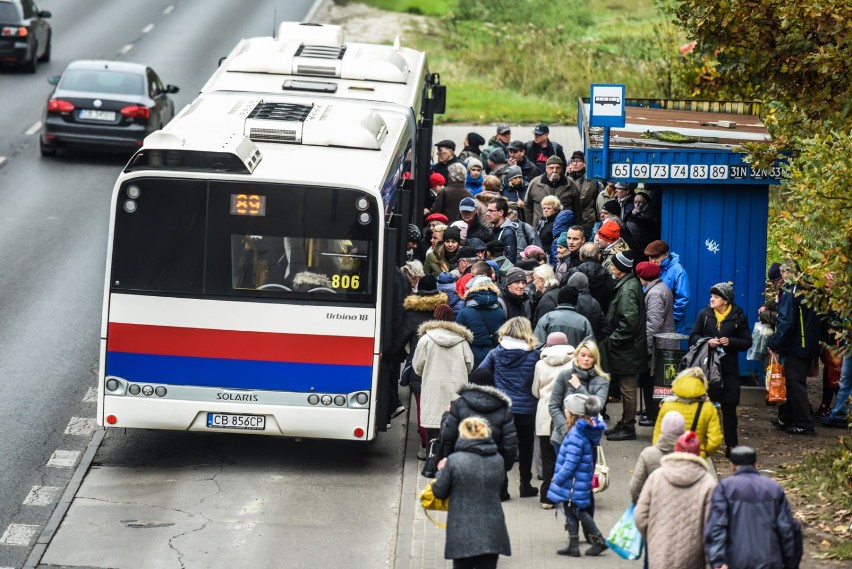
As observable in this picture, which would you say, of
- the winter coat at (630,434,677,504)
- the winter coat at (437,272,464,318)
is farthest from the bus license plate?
the winter coat at (630,434,677,504)

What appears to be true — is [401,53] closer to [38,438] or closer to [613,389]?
[613,389]

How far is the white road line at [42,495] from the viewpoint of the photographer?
13.3m

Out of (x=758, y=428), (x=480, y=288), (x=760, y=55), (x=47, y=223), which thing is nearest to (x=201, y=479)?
(x=480, y=288)

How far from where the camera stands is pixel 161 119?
28.2 m

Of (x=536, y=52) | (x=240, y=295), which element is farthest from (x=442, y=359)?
(x=536, y=52)

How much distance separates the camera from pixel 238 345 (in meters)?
13.9

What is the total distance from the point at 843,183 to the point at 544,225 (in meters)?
7.10

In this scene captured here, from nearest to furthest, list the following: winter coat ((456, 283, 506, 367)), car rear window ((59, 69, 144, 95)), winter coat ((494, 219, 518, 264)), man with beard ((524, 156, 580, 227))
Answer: winter coat ((456, 283, 506, 367)), winter coat ((494, 219, 518, 264)), man with beard ((524, 156, 580, 227)), car rear window ((59, 69, 144, 95))

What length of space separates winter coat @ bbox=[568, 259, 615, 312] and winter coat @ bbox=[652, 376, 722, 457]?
366 centimetres

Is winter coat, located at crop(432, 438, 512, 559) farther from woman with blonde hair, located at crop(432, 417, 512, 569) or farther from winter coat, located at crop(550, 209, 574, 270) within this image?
winter coat, located at crop(550, 209, 574, 270)

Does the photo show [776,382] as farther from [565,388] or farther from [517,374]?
[565,388]

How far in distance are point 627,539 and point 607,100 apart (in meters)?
6.92

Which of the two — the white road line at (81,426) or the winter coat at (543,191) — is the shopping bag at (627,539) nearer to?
the white road line at (81,426)

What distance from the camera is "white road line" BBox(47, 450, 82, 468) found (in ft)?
46.9
